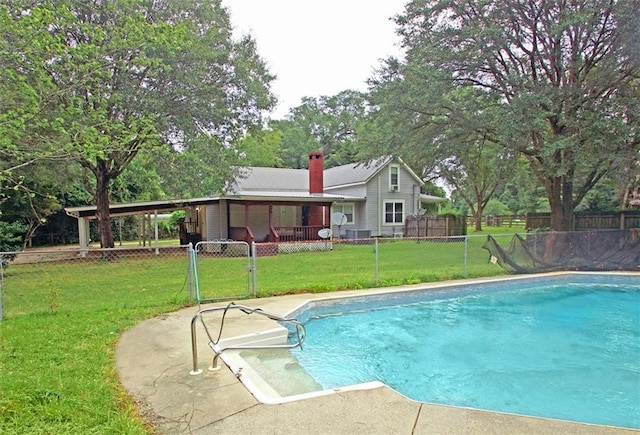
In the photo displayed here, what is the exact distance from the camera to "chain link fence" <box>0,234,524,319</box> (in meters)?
7.65

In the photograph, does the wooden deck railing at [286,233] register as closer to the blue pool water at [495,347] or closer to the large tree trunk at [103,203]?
the large tree trunk at [103,203]

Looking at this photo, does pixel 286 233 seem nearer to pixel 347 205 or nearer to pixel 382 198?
pixel 347 205

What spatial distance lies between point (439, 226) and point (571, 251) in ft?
29.5

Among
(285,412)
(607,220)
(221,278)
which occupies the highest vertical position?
(607,220)

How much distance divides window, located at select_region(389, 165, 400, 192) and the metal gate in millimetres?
11264

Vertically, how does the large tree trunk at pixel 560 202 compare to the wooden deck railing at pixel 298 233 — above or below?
above

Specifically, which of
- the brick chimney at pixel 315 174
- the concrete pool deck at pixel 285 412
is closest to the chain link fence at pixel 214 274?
the concrete pool deck at pixel 285 412

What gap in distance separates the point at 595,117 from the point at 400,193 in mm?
13724

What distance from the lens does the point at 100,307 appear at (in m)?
6.99

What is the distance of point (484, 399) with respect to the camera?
4.69 meters

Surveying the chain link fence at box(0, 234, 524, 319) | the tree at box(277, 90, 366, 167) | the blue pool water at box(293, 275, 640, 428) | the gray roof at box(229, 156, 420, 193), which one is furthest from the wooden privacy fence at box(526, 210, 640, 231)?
the tree at box(277, 90, 366, 167)

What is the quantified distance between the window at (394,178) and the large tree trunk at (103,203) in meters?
15.4

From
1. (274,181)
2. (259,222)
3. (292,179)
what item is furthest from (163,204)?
(292,179)

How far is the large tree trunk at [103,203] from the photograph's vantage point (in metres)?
15.3
